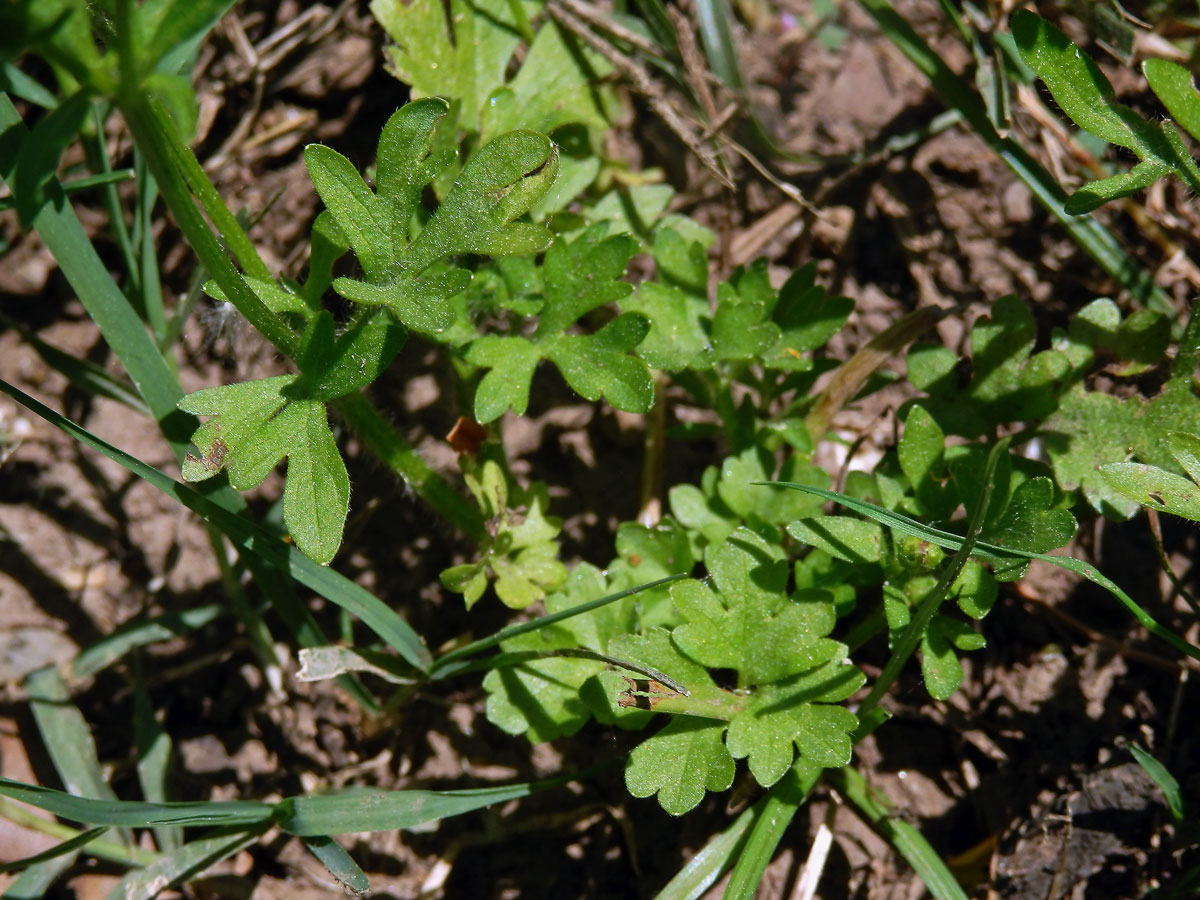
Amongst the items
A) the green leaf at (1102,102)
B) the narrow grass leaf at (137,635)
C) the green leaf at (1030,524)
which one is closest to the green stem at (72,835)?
the narrow grass leaf at (137,635)

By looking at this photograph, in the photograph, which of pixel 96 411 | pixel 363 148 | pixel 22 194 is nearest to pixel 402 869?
pixel 96 411

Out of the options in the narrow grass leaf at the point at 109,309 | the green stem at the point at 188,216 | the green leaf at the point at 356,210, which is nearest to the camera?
the green stem at the point at 188,216

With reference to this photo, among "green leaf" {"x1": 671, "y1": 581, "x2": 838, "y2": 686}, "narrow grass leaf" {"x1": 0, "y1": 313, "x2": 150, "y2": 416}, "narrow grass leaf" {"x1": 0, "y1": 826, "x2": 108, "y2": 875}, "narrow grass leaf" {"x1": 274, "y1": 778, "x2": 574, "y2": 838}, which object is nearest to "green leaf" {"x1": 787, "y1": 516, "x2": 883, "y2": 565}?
"green leaf" {"x1": 671, "y1": 581, "x2": 838, "y2": 686}

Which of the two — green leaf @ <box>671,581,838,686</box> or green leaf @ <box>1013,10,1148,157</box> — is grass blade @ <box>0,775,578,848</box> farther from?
green leaf @ <box>1013,10,1148,157</box>

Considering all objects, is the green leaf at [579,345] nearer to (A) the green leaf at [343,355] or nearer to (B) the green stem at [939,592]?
(A) the green leaf at [343,355]

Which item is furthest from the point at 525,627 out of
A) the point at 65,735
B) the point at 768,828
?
the point at 65,735

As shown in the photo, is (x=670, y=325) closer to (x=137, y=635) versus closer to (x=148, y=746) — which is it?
(x=137, y=635)

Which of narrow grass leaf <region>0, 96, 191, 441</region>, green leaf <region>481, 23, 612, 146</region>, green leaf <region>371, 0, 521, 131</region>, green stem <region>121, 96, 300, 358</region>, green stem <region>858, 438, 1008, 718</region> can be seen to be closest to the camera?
green stem <region>121, 96, 300, 358</region>
